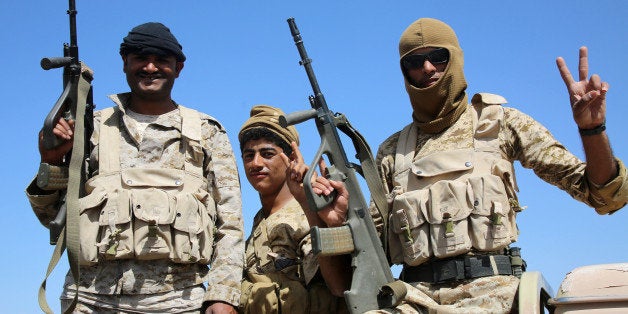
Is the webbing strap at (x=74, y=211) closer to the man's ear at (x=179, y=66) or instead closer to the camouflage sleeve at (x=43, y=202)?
the camouflage sleeve at (x=43, y=202)

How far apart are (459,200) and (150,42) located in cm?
248

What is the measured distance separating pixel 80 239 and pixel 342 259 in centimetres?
185

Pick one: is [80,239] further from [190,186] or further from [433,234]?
[433,234]

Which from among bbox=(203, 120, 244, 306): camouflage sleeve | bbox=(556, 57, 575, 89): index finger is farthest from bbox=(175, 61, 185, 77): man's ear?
bbox=(556, 57, 575, 89): index finger

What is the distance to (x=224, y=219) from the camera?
18.2 feet

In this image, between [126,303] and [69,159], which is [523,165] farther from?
[69,159]

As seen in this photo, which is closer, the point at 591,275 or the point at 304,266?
the point at 591,275

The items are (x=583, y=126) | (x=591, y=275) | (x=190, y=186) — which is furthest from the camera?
(x=190, y=186)

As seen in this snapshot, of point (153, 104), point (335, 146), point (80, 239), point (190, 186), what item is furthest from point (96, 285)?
point (335, 146)

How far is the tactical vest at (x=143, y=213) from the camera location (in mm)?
5145

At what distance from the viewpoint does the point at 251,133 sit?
6.75 metres

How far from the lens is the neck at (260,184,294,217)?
667cm

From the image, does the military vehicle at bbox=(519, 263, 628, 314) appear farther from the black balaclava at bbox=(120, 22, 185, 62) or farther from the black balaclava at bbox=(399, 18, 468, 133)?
the black balaclava at bbox=(120, 22, 185, 62)

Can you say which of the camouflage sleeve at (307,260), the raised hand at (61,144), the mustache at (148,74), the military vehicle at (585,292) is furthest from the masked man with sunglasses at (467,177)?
the raised hand at (61,144)
